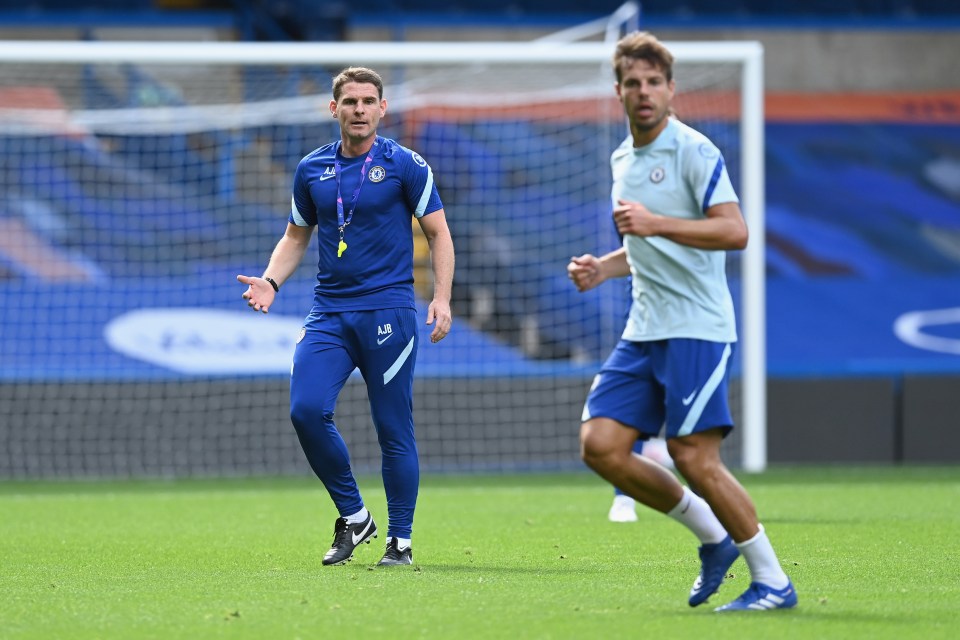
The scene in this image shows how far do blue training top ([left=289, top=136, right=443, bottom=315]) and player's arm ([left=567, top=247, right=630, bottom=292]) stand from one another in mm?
1402

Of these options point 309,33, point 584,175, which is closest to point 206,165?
point 584,175

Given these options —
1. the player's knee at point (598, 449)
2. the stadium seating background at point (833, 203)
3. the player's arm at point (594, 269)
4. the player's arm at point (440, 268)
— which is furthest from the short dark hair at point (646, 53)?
the stadium seating background at point (833, 203)

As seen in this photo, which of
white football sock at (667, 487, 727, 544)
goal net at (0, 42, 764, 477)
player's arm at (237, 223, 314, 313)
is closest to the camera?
white football sock at (667, 487, 727, 544)

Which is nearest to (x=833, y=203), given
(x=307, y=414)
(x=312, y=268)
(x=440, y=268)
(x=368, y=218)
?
(x=312, y=268)

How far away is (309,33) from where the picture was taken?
68.1ft

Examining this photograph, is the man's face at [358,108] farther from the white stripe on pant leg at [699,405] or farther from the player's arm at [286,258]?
the white stripe on pant leg at [699,405]

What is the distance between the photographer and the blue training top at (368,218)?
20.9 ft

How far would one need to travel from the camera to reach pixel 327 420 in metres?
6.35

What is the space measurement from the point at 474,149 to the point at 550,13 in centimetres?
533

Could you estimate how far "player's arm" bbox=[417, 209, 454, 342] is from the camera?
625 cm

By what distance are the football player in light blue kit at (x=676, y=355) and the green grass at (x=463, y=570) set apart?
0.28 m

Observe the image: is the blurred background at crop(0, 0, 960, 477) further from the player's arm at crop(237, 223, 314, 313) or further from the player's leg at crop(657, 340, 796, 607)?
the player's leg at crop(657, 340, 796, 607)

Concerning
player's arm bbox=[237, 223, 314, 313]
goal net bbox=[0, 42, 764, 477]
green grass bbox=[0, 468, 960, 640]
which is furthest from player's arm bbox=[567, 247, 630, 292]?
goal net bbox=[0, 42, 764, 477]

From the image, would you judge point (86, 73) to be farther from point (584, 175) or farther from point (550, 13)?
point (550, 13)
